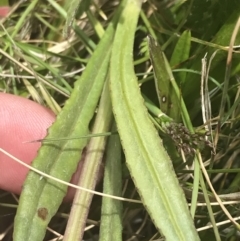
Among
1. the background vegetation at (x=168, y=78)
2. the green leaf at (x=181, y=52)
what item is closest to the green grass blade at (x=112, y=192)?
the background vegetation at (x=168, y=78)

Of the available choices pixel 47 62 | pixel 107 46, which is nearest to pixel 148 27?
pixel 107 46

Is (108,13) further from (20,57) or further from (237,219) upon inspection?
(237,219)

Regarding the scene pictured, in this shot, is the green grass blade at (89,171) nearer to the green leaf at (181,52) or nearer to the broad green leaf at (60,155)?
the broad green leaf at (60,155)

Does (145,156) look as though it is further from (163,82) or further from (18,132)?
(18,132)

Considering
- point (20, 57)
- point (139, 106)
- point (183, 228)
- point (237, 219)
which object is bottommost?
point (237, 219)

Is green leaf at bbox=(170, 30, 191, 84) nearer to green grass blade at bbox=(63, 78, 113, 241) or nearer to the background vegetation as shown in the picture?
the background vegetation
